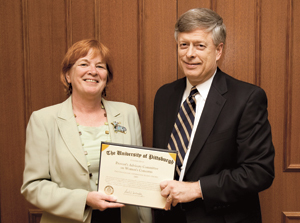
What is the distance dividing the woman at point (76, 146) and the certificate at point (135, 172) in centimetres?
7

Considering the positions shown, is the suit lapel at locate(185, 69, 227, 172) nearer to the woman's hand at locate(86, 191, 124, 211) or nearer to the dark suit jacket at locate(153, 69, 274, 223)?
the dark suit jacket at locate(153, 69, 274, 223)

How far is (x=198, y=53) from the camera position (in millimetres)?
1543

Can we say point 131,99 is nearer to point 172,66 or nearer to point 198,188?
point 172,66

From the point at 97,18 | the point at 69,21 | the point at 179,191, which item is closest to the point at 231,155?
the point at 179,191

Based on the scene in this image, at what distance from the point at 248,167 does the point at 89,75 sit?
100cm

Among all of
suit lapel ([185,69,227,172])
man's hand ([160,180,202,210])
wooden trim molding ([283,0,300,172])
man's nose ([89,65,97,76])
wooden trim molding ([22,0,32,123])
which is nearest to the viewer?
man's hand ([160,180,202,210])

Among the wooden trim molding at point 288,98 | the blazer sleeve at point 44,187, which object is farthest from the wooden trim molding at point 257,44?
→ the blazer sleeve at point 44,187

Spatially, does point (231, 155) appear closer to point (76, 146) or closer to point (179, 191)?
point (179, 191)

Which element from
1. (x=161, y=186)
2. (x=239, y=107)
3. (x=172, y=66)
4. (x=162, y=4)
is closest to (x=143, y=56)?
(x=172, y=66)

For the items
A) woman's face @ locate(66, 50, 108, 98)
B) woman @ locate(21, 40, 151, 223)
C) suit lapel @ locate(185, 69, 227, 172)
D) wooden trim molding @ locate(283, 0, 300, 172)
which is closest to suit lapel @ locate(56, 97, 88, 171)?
woman @ locate(21, 40, 151, 223)

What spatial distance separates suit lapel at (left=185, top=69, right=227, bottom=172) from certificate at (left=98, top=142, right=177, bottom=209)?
177 millimetres

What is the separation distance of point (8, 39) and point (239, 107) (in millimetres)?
1736

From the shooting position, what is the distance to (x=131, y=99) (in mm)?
2174

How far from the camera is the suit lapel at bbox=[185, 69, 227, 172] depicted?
59.0 inches
